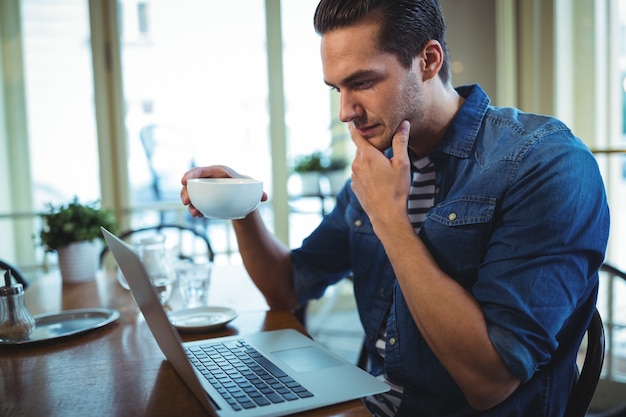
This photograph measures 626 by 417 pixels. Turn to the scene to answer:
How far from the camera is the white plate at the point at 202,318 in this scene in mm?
1144

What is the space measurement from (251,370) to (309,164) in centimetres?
276

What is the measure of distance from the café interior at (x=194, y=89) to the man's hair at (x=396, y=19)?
204 cm

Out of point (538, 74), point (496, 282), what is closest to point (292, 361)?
point (496, 282)

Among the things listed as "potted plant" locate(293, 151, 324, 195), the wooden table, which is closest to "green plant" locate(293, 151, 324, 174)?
"potted plant" locate(293, 151, 324, 195)

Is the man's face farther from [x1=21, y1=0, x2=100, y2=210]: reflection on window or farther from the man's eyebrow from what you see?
[x1=21, y1=0, x2=100, y2=210]: reflection on window

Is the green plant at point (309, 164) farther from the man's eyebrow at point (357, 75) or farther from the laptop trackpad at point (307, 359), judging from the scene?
the laptop trackpad at point (307, 359)

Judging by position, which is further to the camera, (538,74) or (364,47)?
(538,74)

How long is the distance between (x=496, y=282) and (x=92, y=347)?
0.72m

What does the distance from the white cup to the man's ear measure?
0.64 meters

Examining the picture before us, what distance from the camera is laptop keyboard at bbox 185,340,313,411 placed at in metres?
0.81

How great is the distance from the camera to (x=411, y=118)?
3.82 ft

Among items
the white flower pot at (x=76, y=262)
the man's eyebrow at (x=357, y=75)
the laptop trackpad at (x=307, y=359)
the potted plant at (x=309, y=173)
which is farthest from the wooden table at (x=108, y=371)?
the potted plant at (x=309, y=173)

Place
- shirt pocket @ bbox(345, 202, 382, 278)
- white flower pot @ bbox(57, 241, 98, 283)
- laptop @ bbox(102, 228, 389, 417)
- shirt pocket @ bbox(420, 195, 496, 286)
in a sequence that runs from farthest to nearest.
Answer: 1. white flower pot @ bbox(57, 241, 98, 283)
2. shirt pocket @ bbox(345, 202, 382, 278)
3. shirt pocket @ bbox(420, 195, 496, 286)
4. laptop @ bbox(102, 228, 389, 417)

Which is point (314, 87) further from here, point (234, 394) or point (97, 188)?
point (234, 394)
